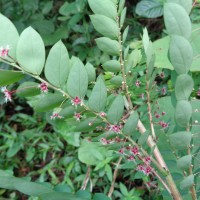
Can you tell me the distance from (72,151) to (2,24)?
1.53 metres

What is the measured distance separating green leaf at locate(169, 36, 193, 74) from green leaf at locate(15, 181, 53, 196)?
0.29 m

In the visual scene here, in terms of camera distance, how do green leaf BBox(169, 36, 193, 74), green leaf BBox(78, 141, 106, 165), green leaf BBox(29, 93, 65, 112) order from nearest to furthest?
green leaf BBox(169, 36, 193, 74) < green leaf BBox(29, 93, 65, 112) < green leaf BBox(78, 141, 106, 165)

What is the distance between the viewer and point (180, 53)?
1.74 feet

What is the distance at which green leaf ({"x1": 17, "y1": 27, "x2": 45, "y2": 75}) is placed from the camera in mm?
577

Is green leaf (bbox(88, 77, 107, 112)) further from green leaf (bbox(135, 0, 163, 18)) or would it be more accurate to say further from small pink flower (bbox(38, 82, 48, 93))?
green leaf (bbox(135, 0, 163, 18))

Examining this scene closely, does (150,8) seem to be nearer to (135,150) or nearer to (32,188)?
(135,150)

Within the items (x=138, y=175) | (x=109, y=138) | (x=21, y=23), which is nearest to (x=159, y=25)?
(x=21, y=23)

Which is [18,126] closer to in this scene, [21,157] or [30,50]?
[21,157]

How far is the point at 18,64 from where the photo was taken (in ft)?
2.09

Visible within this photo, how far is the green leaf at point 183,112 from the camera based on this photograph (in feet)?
1.82

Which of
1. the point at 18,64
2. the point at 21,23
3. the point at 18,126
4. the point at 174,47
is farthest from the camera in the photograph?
the point at 18,126

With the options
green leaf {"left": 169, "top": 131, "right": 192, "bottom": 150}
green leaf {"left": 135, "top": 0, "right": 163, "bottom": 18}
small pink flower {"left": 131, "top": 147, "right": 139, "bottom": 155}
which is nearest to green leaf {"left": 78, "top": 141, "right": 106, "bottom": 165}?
green leaf {"left": 135, "top": 0, "right": 163, "bottom": 18}

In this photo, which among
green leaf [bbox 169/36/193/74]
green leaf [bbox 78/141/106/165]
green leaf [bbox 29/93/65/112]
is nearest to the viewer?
green leaf [bbox 169/36/193/74]

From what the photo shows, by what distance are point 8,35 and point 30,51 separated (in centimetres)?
4
